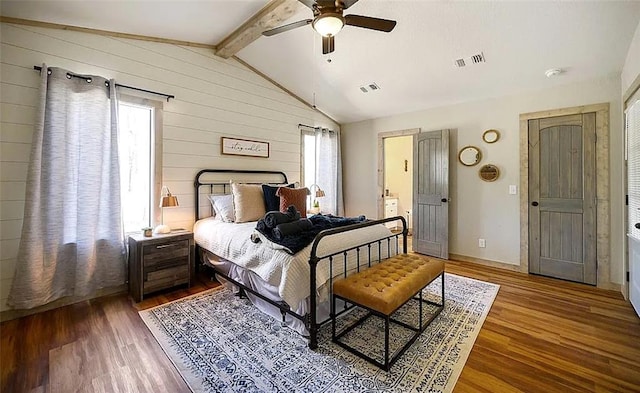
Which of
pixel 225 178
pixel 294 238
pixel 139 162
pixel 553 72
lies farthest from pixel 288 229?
pixel 553 72

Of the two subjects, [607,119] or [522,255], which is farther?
[522,255]

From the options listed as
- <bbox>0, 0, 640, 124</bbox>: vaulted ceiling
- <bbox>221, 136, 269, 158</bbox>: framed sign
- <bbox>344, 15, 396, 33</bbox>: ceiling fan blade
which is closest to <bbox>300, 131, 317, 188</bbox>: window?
<bbox>221, 136, 269, 158</bbox>: framed sign

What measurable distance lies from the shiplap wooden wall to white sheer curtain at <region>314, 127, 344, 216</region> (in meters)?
0.33

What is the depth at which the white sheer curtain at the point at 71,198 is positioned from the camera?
8.09 feet

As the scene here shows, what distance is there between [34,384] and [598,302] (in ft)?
16.1

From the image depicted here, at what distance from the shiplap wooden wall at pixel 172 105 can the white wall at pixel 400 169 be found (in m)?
2.36

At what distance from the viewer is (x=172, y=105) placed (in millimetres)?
3479

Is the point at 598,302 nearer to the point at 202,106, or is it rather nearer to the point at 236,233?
the point at 236,233

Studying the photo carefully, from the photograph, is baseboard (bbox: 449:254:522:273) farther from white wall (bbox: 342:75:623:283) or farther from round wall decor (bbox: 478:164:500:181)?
round wall decor (bbox: 478:164:500:181)

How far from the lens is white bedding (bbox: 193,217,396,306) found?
2.09 metres

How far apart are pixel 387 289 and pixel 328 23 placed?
1985mm

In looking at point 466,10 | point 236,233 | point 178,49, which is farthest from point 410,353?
point 178,49

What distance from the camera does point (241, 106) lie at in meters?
4.17

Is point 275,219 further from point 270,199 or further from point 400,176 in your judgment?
point 400,176
